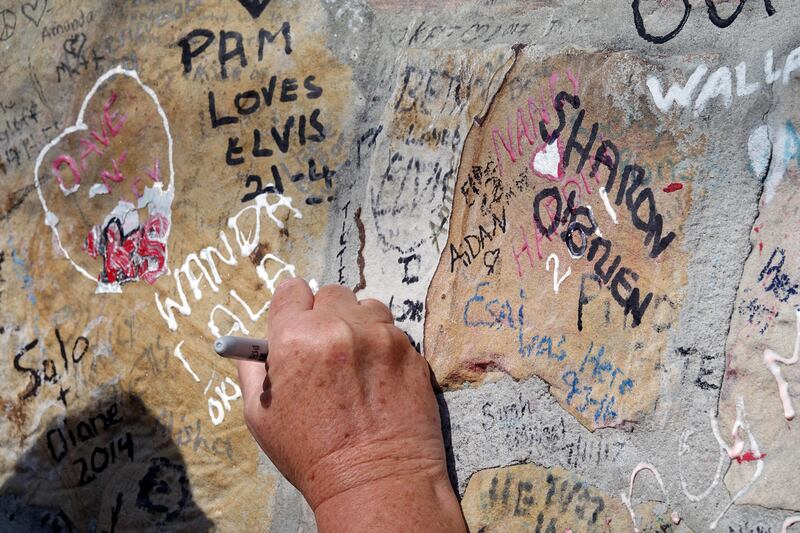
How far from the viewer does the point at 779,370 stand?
4.24ft

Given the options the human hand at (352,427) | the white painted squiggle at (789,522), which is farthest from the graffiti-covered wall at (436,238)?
the human hand at (352,427)

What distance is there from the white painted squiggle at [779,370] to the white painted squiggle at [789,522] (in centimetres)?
15

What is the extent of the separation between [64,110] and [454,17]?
42.7 inches

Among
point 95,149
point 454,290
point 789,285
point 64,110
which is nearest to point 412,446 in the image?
point 454,290

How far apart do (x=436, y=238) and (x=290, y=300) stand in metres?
0.32

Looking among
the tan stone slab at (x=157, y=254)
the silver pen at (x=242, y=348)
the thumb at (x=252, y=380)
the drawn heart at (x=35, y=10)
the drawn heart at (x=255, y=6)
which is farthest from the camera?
the drawn heart at (x=35, y=10)

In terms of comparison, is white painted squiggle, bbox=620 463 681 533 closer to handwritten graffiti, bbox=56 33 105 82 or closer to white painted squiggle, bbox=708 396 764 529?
white painted squiggle, bbox=708 396 764 529

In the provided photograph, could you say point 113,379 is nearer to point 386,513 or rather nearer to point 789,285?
point 386,513

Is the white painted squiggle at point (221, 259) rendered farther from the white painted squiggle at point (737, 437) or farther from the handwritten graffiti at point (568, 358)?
the white painted squiggle at point (737, 437)

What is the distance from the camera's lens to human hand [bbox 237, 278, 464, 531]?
4.33ft

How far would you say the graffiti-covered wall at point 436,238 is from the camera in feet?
4.43

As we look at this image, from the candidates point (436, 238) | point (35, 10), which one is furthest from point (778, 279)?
point (35, 10)

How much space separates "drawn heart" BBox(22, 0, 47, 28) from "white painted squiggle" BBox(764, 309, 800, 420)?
2019 millimetres

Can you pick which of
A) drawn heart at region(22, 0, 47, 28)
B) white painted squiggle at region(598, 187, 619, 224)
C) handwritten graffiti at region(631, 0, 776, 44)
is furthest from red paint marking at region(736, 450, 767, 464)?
drawn heart at region(22, 0, 47, 28)
